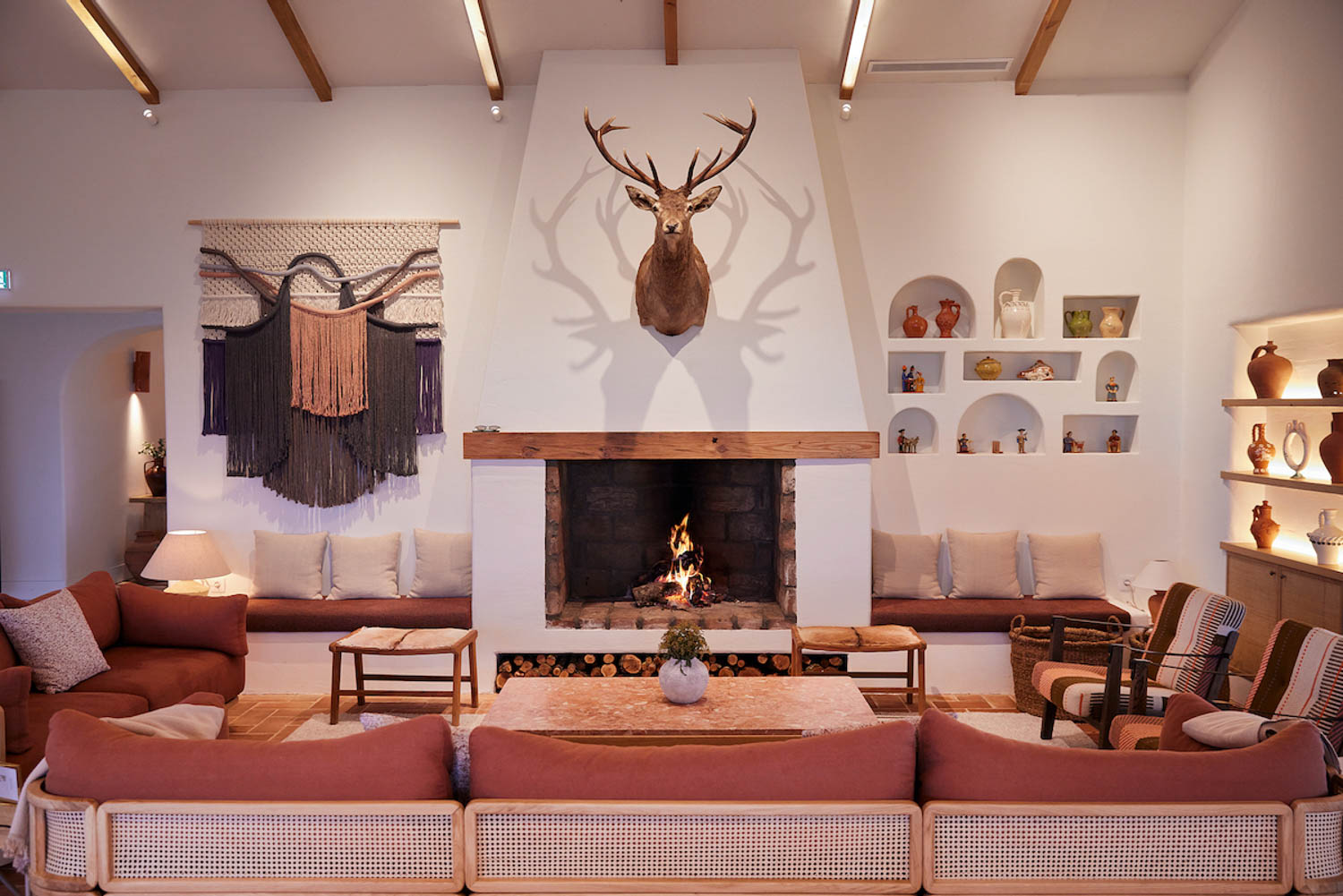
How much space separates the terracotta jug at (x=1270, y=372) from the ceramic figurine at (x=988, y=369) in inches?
52.9

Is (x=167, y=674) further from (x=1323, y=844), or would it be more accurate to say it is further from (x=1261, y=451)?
(x=1261, y=451)

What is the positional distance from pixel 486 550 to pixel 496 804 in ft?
Result: 10.0

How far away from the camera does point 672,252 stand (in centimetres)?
462

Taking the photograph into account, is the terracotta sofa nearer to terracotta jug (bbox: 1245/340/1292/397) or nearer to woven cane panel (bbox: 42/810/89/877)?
woven cane panel (bbox: 42/810/89/877)

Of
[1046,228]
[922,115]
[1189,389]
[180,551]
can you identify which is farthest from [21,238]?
[1189,389]

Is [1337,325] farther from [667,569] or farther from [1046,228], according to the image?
[667,569]

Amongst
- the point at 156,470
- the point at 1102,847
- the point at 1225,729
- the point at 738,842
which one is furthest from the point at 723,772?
the point at 156,470

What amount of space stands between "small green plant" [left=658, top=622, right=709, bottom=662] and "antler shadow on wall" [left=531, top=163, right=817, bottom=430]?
1.65m

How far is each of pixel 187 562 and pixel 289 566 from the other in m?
0.56

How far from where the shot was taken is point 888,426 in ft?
19.1

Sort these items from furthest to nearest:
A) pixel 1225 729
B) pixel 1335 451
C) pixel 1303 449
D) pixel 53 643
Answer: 1. pixel 1303 449
2. pixel 1335 451
3. pixel 53 643
4. pixel 1225 729

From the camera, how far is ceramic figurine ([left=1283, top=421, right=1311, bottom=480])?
188 inches

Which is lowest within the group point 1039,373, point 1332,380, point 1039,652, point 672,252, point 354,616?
point 1039,652

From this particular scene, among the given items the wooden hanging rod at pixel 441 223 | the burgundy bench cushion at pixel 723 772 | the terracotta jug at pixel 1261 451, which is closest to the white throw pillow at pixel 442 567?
the wooden hanging rod at pixel 441 223
